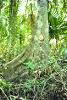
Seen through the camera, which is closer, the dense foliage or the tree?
the dense foliage

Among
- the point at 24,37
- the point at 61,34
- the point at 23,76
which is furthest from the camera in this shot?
the point at 24,37

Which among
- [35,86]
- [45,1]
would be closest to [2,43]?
[45,1]

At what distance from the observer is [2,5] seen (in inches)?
243

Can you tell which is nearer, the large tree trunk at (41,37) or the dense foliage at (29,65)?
the dense foliage at (29,65)

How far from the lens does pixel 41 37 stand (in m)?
4.86

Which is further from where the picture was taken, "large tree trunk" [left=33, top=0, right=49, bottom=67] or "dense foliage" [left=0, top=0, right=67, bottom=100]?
"large tree trunk" [left=33, top=0, right=49, bottom=67]

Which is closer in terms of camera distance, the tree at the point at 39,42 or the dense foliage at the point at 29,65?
the dense foliage at the point at 29,65

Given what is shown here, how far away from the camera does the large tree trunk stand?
474 cm

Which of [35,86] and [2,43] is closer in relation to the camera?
[35,86]

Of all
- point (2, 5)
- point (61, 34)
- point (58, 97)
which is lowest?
point (58, 97)

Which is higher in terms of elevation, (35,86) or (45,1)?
(45,1)

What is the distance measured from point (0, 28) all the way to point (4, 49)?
498 millimetres

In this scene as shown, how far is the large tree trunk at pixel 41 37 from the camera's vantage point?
4.74 metres

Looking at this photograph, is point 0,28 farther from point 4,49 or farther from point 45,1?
point 45,1
